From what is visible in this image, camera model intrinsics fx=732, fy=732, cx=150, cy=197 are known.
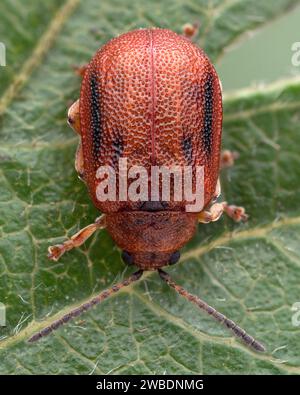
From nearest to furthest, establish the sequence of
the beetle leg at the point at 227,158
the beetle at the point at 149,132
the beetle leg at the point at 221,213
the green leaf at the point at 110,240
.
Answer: the beetle at the point at 149,132 < the green leaf at the point at 110,240 < the beetle leg at the point at 221,213 < the beetle leg at the point at 227,158

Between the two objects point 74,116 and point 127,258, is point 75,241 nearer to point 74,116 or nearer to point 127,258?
point 127,258

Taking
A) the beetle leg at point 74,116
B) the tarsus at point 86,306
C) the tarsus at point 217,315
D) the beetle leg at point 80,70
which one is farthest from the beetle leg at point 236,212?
the beetle leg at point 80,70

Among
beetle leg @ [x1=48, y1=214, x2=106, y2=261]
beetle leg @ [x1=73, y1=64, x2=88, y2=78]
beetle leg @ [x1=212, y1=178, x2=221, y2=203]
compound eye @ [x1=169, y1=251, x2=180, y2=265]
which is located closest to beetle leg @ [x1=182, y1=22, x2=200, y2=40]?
beetle leg @ [x1=73, y1=64, x2=88, y2=78]

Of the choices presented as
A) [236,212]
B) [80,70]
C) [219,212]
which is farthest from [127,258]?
[80,70]

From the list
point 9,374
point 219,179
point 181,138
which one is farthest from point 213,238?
point 9,374

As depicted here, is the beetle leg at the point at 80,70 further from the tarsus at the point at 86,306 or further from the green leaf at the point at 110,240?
the tarsus at the point at 86,306
